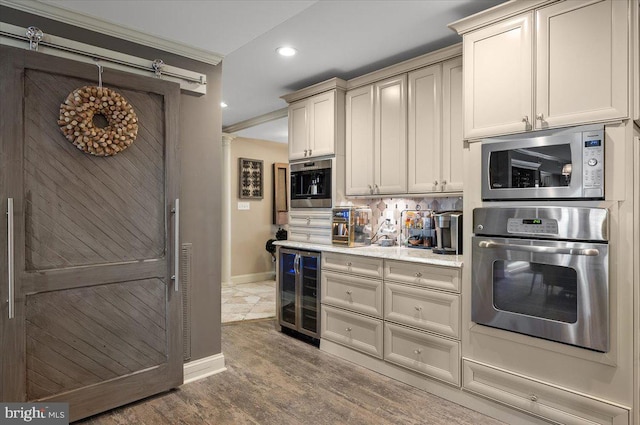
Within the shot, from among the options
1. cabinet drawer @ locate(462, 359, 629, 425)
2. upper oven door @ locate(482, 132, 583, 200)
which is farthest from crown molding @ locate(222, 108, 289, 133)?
cabinet drawer @ locate(462, 359, 629, 425)

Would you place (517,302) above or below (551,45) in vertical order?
below

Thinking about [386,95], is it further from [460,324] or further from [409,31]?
[460,324]

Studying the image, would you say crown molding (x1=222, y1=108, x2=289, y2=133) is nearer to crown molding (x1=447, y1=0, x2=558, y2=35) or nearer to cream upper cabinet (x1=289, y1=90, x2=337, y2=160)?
cream upper cabinet (x1=289, y1=90, x2=337, y2=160)

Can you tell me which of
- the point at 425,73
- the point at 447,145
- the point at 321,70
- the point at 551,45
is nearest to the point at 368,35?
the point at 425,73

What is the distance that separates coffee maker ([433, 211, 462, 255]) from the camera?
296cm

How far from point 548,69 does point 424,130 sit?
108cm

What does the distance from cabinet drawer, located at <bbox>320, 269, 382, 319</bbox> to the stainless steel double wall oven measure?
2.65 feet

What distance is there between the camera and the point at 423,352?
2754 mm

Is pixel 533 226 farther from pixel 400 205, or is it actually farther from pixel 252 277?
pixel 252 277

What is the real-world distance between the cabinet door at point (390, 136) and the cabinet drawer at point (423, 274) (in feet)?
2.39

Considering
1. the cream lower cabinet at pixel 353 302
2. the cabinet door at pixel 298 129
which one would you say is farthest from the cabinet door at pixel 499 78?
the cabinet door at pixel 298 129

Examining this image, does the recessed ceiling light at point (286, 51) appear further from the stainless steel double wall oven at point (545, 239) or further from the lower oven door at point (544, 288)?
the lower oven door at point (544, 288)

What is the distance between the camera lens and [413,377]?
111 inches

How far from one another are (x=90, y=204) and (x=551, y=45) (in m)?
2.91
